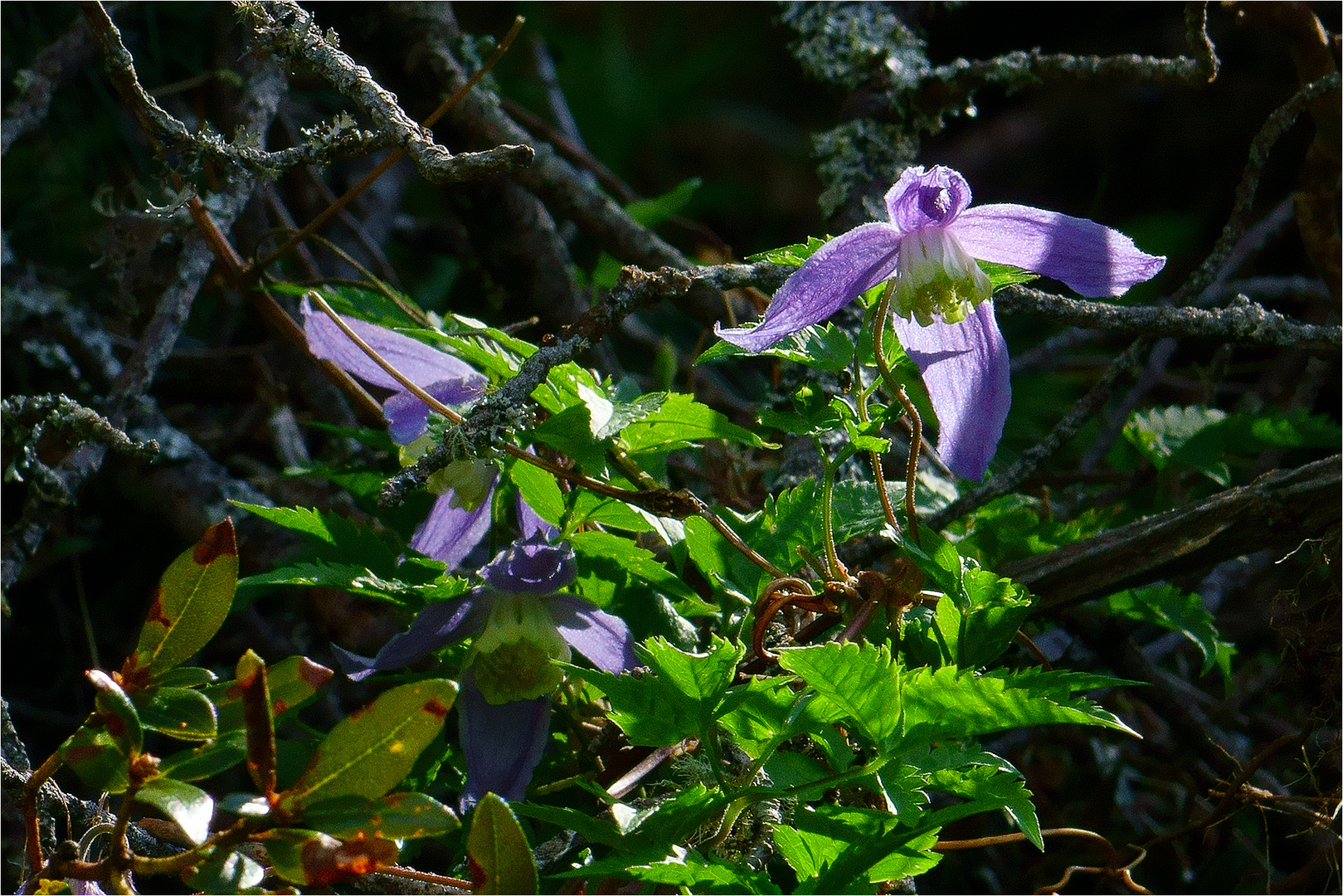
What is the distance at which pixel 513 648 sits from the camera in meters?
0.80

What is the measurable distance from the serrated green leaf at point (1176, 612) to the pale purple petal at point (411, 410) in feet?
1.92

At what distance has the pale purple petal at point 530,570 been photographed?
2.58 feet

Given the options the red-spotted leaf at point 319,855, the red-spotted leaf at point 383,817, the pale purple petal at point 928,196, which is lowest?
the red-spotted leaf at point 319,855

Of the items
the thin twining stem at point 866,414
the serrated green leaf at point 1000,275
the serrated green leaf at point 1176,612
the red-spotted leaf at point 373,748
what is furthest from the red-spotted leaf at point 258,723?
the serrated green leaf at point 1176,612

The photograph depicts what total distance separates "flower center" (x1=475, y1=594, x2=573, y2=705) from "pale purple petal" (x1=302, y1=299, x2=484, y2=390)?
0.21 m

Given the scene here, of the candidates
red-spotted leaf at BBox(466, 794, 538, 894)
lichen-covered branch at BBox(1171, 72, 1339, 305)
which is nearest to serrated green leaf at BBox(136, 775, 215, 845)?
red-spotted leaf at BBox(466, 794, 538, 894)

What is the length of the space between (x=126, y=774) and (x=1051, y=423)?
5.91 feet

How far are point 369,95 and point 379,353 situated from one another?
0.27 m

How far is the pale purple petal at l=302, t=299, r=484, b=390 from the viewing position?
0.91 meters

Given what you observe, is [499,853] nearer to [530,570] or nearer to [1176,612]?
[530,570]

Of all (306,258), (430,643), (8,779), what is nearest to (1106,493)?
(430,643)

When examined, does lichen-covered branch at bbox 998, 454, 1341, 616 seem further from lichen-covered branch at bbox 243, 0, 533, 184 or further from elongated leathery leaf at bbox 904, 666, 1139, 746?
lichen-covered branch at bbox 243, 0, 533, 184

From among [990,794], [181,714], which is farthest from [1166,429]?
[181,714]

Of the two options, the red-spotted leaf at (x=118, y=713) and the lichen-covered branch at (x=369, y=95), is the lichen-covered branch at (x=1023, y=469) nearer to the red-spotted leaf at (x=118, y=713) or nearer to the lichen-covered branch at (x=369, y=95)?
the lichen-covered branch at (x=369, y=95)
